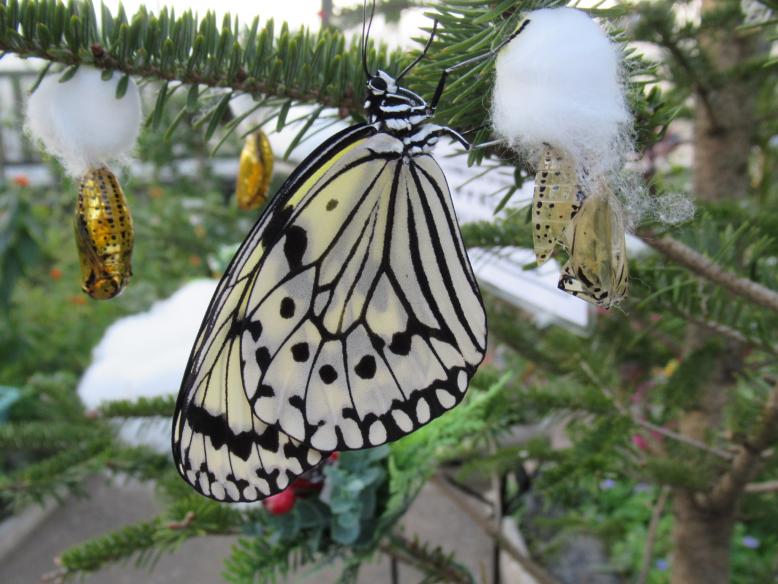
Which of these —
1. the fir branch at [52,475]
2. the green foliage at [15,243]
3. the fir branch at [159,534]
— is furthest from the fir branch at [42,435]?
the green foliage at [15,243]

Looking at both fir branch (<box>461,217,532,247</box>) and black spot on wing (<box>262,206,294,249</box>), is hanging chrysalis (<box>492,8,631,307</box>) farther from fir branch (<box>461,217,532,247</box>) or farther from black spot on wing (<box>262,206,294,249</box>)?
fir branch (<box>461,217,532,247</box>)

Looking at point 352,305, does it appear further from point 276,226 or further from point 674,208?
point 674,208

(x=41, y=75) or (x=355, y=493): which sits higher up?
(x=41, y=75)

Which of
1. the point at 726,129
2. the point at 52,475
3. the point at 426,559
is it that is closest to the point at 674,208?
the point at 426,559

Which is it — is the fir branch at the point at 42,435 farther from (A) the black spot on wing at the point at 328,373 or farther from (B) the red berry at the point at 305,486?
(A) the black spot on wing at the point at 328,373

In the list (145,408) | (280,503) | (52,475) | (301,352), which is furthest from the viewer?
(52,475)

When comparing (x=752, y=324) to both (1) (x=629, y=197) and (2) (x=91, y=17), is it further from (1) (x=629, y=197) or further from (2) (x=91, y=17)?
(2) (x=91, y=17)

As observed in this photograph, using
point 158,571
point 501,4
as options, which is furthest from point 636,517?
point 501,4
